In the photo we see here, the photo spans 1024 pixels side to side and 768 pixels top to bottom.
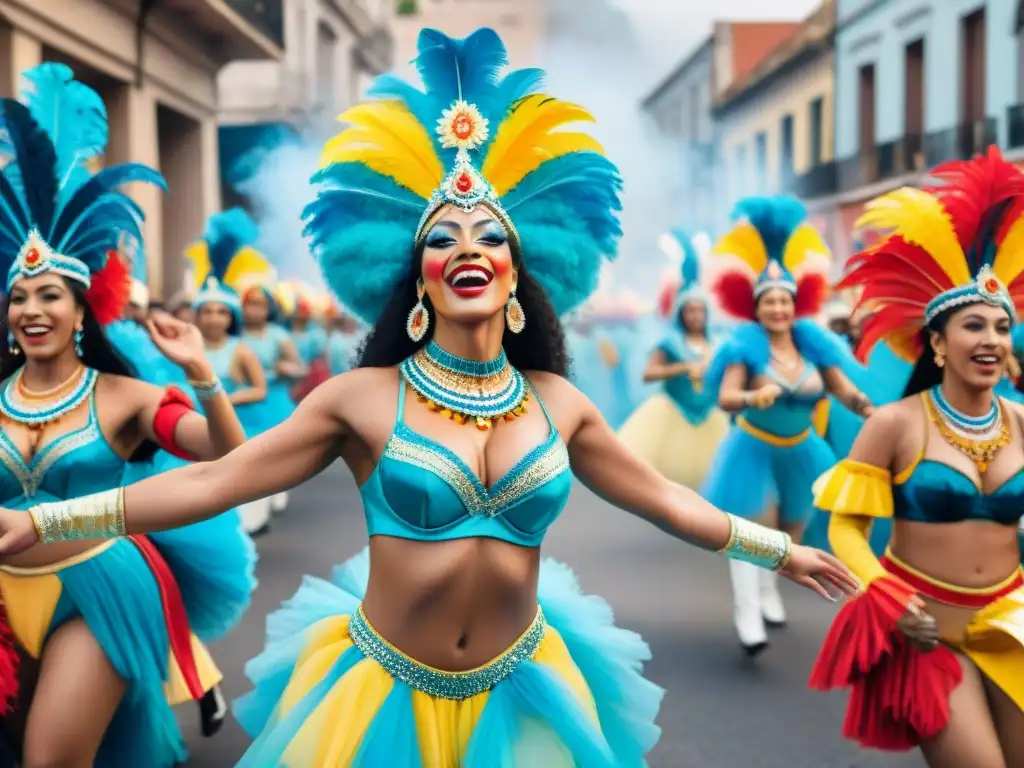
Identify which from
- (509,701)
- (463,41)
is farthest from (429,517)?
(463,41)

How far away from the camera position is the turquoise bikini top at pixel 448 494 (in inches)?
127

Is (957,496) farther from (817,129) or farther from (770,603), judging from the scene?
(817,129)

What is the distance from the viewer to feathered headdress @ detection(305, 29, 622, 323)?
347 cm

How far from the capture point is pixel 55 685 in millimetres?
3961

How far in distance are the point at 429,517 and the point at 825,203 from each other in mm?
29418

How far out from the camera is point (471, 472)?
325 cm

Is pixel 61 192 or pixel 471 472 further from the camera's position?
pixel 61 192

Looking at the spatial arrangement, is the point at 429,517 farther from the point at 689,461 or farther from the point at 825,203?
the point at 825,203

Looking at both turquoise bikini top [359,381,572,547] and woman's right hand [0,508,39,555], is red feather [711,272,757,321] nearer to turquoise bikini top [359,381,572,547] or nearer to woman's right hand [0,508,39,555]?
turquoise bikini top [359,381,572,547]

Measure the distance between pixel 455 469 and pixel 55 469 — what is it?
168cm

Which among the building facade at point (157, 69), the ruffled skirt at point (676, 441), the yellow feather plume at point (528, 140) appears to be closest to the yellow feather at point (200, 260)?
the building facade at point (157, 69)

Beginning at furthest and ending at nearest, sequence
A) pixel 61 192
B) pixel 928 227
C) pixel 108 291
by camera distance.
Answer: pixel 108 291
pixel 928 227
pixel 61 192

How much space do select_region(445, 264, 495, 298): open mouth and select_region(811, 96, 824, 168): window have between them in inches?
1193

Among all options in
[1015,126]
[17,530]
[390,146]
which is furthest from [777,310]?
[1015,126]
